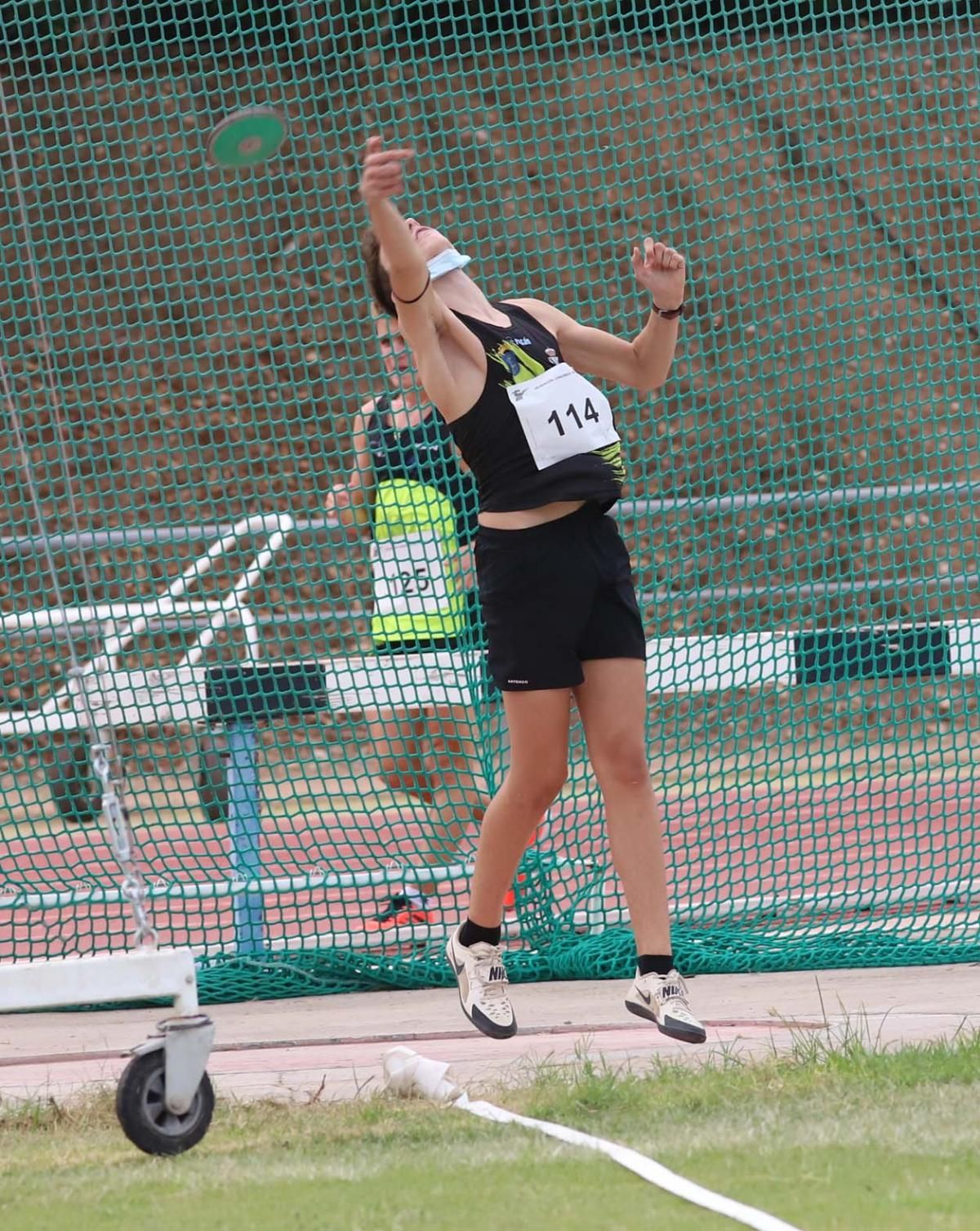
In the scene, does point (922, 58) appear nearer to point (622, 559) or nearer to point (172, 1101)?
point (622, 559)

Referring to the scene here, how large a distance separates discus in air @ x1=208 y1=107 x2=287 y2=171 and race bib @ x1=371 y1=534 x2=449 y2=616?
2456 mm

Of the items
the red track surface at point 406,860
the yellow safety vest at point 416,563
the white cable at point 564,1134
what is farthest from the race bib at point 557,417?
the red track surface at point 406,860

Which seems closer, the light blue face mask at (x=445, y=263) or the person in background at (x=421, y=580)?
the light blue face mask at (x=445, y=263)

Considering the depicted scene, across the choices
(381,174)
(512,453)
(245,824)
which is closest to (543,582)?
(512,453)

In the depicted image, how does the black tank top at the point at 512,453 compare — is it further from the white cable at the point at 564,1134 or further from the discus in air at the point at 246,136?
the white cable at the point at 564,1134

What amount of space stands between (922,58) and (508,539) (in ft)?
13.0

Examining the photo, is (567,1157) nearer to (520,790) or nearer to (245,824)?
(520,790)

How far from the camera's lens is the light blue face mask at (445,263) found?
163 inches

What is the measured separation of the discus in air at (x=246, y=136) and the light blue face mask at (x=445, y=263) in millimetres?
562

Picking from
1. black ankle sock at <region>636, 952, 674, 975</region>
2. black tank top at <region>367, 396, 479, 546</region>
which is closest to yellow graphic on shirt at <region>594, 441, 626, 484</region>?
black ankle sock at <region>636, 952, 674, 975</region>

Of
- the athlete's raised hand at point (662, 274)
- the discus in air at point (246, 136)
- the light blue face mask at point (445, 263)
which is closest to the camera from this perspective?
the discus in air at point (246, 136)

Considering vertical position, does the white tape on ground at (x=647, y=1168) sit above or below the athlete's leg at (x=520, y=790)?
below

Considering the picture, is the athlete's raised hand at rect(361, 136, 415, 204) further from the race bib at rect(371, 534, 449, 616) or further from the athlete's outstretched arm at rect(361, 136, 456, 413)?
the race bib at rect(371, 534, 449, 616)

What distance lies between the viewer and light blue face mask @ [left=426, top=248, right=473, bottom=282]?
13.5 feet
